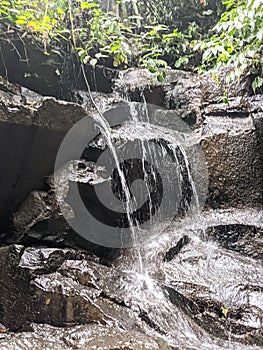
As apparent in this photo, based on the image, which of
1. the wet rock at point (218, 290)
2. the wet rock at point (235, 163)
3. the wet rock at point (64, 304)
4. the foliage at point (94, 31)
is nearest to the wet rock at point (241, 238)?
the wet rock at point (218, 290)

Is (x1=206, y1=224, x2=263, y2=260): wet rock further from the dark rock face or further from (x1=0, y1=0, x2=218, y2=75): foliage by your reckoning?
(x1=0, y1=0, x2=218, y2=75): foliage

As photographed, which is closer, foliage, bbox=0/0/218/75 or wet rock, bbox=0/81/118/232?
wet rock, bbox=0/81/118/232

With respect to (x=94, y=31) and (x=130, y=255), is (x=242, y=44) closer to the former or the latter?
(x=94, y=31)

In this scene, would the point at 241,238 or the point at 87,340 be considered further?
the point at 241,238

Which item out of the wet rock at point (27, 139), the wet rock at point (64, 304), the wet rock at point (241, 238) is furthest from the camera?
the wet rock at point (241, 238)

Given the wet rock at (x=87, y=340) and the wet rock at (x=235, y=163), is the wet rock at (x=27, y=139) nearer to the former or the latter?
the wet rock at (x=87, y=340)

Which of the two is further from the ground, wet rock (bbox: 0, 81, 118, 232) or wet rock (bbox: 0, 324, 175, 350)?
wet rock (bbox: 0, 81, 118, 232)

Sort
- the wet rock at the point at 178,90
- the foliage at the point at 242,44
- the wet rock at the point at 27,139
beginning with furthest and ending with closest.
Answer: the wet rock at the point at 178,90 < the foliage at the point at 242,44 < the wet rock at the point at 27,139

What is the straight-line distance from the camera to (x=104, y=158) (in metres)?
4.27

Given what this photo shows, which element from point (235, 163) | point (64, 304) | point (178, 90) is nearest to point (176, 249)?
point (64, 304)

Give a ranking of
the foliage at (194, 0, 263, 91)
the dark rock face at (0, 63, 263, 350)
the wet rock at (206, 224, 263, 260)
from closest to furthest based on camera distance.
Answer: the dark rock face at (0, 63, 263, 350), the wet rock at (206, 224, 263, 260), the foliage at (194, 0, 263, 91)

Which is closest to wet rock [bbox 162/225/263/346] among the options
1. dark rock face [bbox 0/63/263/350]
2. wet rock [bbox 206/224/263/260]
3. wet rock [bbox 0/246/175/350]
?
dark rock face [bbox 0/63/263/350]

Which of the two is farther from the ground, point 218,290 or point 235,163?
point 235,163

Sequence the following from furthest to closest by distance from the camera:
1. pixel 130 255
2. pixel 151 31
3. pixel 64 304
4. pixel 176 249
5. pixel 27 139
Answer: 1. pixel 151 31
2. pixel 130 255
3. pixel 176 249
4. pixel 27 139
5. pixel 64 304
